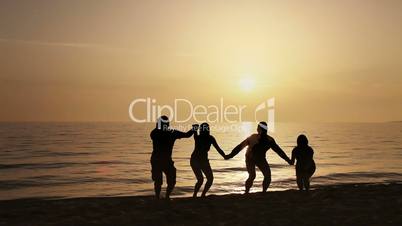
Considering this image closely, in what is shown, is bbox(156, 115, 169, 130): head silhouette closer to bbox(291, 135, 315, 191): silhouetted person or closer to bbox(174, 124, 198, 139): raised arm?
bbox(174, 124, 198, 139): raised arm

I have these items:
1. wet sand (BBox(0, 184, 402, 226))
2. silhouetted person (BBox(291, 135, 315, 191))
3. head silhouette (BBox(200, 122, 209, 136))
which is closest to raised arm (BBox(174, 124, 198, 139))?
head silhouette (BBox(200, 122, 209, 136))

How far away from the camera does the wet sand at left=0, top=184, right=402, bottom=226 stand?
9961 mm

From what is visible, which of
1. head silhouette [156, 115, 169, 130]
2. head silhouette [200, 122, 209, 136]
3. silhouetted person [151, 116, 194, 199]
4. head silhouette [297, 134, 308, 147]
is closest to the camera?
head silhouette [156, 115, 169, 130]

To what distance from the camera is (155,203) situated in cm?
1229

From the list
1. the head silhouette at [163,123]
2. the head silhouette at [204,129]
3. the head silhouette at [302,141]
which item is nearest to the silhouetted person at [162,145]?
the head silhouette at [163,123]

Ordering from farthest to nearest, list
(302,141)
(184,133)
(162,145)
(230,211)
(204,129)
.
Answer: (302,141)
(204,129)
(184,133)
(162,145)
(230,211)

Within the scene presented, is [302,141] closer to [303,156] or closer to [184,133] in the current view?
[303,156]

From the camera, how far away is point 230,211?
11.1 metres

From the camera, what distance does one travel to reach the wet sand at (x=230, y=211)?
9.96m

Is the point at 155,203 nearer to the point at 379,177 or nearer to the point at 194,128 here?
the point at 194,128

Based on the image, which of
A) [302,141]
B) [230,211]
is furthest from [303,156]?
[230,211]

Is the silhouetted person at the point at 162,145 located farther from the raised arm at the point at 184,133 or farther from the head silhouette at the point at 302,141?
the head silhouette at the point at 302,141

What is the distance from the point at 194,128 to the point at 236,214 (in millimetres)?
2963

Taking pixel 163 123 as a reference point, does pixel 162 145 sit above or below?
below
